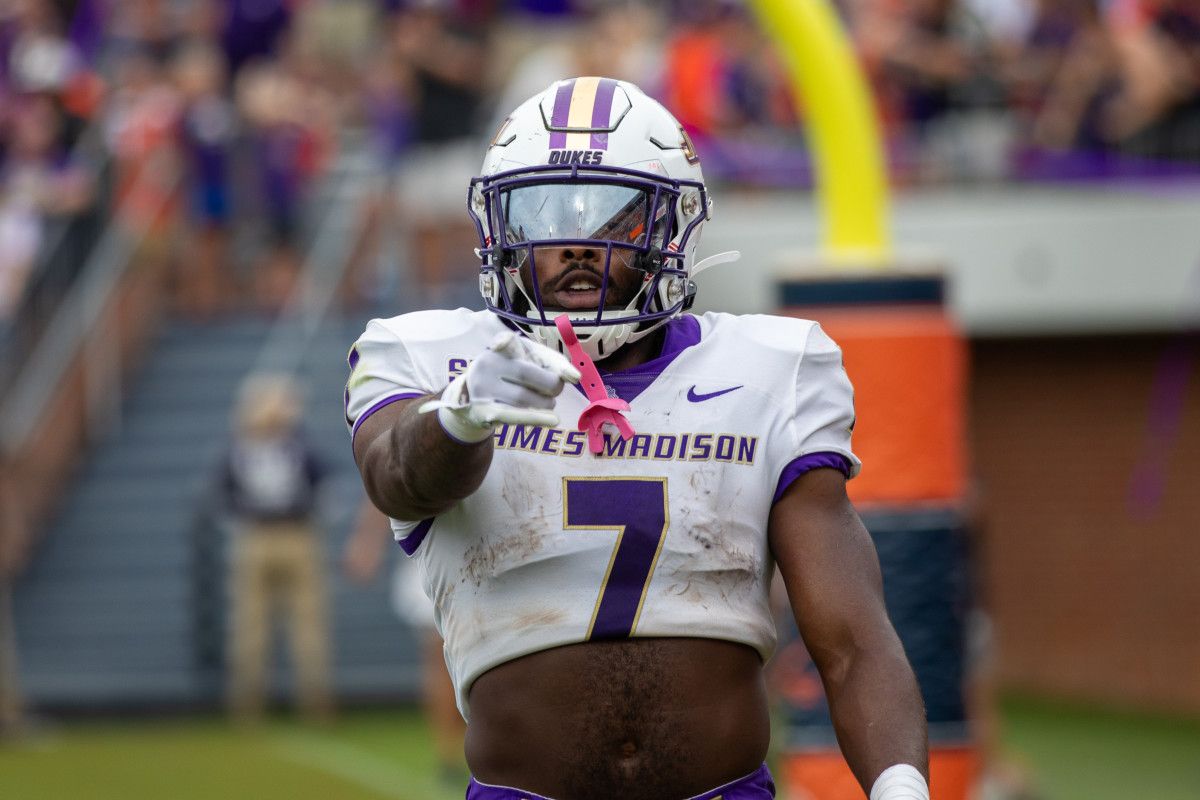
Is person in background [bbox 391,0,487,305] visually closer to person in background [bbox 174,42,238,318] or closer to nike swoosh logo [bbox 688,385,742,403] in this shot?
person in background [bbox 174,42,238,318]

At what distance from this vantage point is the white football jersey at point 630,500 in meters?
2.96

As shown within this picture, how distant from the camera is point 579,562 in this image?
9.72ft

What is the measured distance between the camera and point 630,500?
2.97m

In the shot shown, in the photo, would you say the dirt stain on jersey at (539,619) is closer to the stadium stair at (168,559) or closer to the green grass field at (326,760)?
the green grass field at (326,760)

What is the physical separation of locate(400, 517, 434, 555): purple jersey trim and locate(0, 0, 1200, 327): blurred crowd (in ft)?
27.5

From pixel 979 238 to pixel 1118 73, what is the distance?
4.28 ft

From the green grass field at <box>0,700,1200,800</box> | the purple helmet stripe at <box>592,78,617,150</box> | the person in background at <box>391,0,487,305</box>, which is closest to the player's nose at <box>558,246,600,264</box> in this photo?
the purple helmet stripe at <box>592,78,617,150</box>

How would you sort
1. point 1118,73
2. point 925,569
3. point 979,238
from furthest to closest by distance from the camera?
1. point 979,238
2. point 1118,73
3. point 925,569

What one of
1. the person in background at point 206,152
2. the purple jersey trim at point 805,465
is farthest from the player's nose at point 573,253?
the person in background at point 206,152

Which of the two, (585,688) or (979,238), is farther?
(979,238)

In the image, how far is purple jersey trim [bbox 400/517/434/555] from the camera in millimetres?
3076

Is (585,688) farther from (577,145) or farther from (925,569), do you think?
(925,569)

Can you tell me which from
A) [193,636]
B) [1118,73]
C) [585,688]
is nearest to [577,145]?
[585,688]

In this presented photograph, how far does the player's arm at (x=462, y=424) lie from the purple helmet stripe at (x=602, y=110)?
46 centimetres
